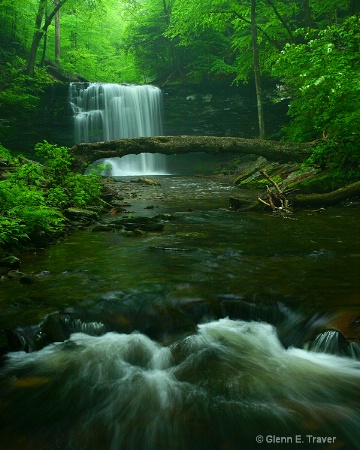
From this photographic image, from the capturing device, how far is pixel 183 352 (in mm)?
3703

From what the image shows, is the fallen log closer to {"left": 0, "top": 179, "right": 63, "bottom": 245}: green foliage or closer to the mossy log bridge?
the mossy log bridge

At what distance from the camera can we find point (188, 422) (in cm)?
274

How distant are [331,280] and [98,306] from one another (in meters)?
3.01

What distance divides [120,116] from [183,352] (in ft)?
86.0

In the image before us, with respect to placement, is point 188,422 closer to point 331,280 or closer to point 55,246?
point 331,280

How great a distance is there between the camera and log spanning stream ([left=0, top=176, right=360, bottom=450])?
265cm

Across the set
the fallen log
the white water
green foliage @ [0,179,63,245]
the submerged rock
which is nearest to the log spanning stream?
the white water

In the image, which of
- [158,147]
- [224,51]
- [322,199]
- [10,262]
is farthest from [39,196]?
[224,51]

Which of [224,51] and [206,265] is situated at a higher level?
[224,51]

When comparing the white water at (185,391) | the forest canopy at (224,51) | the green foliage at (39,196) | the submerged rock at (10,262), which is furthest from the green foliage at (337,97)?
the submerged rock at (10,262)

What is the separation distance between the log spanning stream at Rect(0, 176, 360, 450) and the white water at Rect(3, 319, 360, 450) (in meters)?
0.01

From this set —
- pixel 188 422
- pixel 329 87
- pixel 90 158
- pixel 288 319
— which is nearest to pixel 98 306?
pixel 188 422

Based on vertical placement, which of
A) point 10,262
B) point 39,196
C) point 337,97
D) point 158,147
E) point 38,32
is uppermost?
point 38,32

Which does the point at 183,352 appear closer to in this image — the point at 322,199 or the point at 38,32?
the point at 322,199
